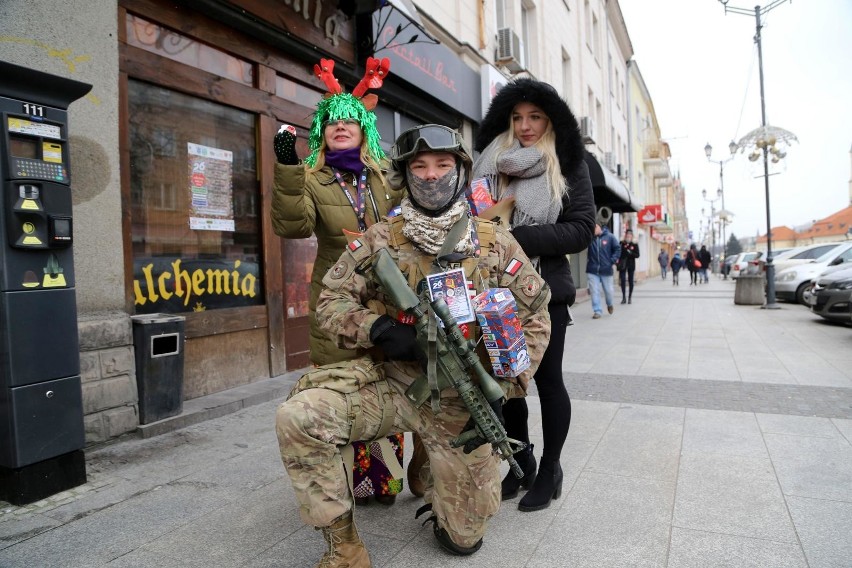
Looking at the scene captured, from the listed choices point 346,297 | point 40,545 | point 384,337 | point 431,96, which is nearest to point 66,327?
point 40,545

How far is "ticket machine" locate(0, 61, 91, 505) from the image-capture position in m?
2.71

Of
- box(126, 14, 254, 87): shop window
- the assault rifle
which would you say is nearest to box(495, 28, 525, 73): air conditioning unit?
box(126, 14, 254, 87): shop window

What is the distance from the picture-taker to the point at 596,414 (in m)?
4.25

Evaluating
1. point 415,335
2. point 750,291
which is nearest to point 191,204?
point 415,335

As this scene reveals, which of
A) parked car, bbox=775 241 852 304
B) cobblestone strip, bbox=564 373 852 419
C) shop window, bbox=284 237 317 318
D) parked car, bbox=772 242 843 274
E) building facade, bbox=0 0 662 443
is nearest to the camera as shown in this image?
building facade, bbox=0 0 662 443

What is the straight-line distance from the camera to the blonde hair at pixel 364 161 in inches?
102

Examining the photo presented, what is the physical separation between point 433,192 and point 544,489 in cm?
153

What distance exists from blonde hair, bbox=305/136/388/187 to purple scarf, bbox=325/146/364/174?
0.08 feet

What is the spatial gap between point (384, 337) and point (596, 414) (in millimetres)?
2801

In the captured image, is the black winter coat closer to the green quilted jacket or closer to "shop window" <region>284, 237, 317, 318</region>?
the green quilted jacket

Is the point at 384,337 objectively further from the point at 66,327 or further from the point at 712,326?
the point at 712,326

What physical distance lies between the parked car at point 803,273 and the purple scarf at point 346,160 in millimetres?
13845

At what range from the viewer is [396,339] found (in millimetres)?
1995

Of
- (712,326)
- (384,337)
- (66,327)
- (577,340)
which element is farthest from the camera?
(712,326)
